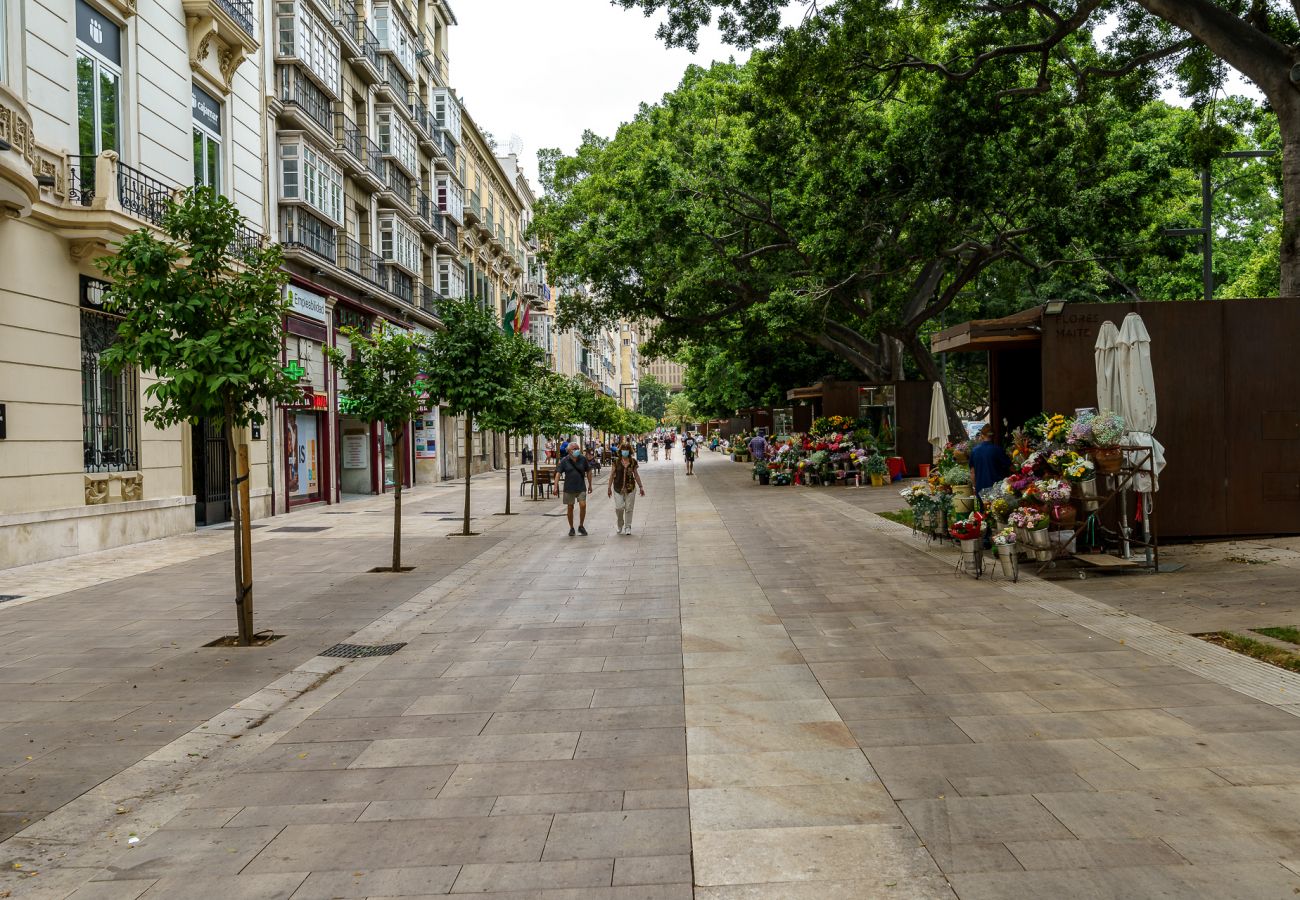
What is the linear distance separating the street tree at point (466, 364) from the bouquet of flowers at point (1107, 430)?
9266mm

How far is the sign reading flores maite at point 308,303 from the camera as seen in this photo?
74.5 ft

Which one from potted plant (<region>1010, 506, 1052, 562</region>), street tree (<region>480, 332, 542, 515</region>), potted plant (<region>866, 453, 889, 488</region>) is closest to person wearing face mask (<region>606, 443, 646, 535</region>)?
street tree (<region>480, 332, 542, 515</region>)

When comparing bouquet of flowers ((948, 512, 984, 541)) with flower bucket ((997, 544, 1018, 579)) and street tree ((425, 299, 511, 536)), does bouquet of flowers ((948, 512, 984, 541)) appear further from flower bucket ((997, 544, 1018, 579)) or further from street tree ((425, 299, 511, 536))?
street tree ((425, 299, 511, 536))

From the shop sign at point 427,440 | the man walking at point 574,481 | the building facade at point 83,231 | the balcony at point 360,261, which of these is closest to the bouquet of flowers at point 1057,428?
the man walking at point 574,481

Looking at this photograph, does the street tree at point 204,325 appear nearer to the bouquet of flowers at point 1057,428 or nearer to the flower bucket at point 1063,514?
the flower bucket at point 1063,514

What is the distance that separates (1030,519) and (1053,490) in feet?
1.32

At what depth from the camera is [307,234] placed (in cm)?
2362

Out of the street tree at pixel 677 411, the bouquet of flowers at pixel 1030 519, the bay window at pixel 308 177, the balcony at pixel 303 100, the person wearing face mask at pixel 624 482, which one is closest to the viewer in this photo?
the bouquet of flowers at pixel 1030 519

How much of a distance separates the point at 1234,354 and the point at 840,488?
14234 millimetres

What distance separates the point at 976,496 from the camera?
12188 millimetres

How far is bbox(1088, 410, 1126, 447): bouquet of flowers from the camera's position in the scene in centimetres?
1052

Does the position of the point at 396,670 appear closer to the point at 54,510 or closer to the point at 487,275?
the point at 54,510

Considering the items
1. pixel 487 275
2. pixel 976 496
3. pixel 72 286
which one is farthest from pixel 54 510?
pixel 487 275

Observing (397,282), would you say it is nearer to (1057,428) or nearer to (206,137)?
(206,137)
